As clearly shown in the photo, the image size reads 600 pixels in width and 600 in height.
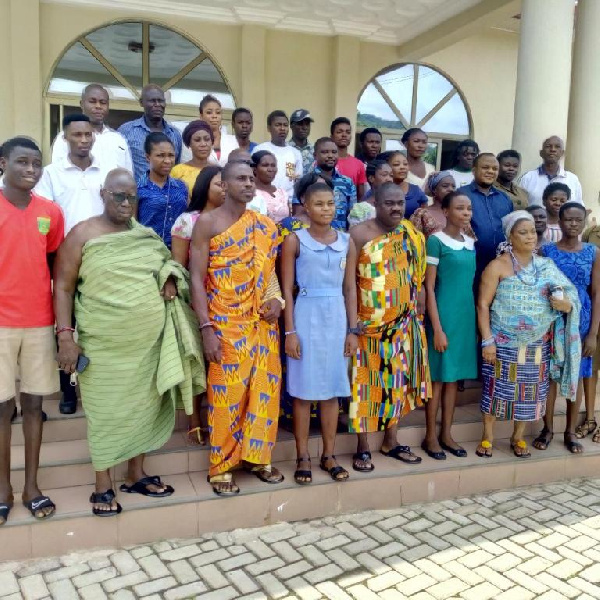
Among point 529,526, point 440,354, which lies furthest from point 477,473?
point 440,354

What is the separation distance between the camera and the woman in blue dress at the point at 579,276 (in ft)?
14.2

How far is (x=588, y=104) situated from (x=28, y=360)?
600cm

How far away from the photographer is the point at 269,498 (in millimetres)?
3479

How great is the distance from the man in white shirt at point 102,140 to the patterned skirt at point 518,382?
283cm

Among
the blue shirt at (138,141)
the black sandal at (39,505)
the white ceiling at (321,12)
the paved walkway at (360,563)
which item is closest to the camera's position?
the paved walkway at (360,563)

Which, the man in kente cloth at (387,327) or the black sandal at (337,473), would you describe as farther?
the man in kente cloth at (387,327)

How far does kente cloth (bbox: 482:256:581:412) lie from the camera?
13.2ft

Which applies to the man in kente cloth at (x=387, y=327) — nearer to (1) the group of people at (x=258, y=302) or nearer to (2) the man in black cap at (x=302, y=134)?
(1) the group of people at (x=258, y=302)

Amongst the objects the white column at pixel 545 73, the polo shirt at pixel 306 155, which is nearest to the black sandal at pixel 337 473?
the polo shirt at pixel 306 155

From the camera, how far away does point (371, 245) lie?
376 centimetres

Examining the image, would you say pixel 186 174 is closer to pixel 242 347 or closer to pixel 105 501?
pixel 242 347

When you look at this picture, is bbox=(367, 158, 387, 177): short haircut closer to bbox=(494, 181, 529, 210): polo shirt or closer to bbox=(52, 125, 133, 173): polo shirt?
bbox=(494, 181, 529, 210): polo shirt

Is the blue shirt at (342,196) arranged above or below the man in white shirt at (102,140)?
below

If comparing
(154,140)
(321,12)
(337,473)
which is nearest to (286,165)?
(154,140)
